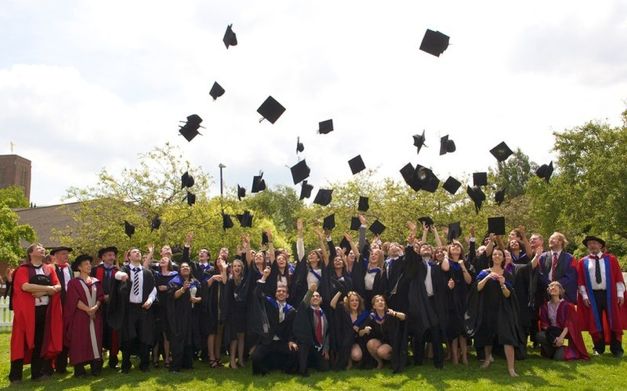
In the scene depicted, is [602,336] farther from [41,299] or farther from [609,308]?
[41,299]

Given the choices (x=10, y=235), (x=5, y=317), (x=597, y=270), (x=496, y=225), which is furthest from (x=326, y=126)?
(x=10, y=235)

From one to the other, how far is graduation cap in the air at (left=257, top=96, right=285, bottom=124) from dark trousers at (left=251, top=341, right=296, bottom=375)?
14.1 ft

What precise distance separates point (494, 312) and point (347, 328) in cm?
215

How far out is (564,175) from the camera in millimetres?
32250

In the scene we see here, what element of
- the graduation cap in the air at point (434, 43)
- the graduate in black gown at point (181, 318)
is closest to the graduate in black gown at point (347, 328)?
the graduate in black gown at point (181, 318)

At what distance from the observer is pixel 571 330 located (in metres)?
7.95

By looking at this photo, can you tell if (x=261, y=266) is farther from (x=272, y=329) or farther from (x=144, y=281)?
(x=144, y=281)

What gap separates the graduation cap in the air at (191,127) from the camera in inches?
404

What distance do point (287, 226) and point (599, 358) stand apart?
2058 inches

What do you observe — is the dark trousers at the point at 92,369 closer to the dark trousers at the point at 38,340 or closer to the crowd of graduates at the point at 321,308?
the crowd of graduates at the point at 321,308

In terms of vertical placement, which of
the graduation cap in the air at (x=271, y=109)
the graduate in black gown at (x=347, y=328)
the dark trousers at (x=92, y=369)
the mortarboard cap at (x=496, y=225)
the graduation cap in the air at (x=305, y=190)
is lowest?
the dark trousers at (x=92, y=369)

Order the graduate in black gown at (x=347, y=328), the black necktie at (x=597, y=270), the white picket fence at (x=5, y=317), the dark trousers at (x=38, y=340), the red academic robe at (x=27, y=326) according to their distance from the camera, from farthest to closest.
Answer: the white picket fence at (x=5, y=317) → the black necktie at (x=597, y=270) → the graduate in black gown at (x=347, y=328) → the dark trousers at (x=38, y=340) → the red academic robe at (x=27, y=326)

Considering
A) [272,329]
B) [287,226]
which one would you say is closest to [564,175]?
[272,329]

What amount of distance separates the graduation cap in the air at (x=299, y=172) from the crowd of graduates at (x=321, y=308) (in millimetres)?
2317
